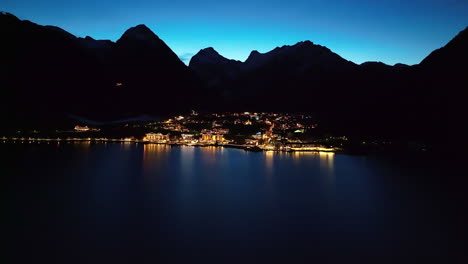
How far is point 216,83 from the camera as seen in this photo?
8738 centimetres

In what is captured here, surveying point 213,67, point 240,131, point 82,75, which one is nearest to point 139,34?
point 82,75

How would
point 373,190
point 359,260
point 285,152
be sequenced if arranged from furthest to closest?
point 285,152 < point 373,190 < point 359,260

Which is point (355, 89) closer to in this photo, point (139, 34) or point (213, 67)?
point (213, 67)

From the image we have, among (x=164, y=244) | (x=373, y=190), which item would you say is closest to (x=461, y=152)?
(x=373, y=190)

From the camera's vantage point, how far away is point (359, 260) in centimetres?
902

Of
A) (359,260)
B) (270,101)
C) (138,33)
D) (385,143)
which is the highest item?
(138,33)

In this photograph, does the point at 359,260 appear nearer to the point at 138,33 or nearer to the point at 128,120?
the point at 128,120

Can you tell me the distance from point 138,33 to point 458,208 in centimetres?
6983

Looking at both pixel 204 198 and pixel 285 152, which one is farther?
pixel 285 152

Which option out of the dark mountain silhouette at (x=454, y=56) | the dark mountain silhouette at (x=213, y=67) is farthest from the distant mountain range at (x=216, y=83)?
the dark mountain silhouette at (x=213, y=67)

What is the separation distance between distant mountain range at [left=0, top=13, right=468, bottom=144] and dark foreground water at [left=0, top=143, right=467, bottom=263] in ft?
72.6

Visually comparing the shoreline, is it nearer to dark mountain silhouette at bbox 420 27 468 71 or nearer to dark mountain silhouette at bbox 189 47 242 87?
dark mountain silhouette at bbox 420 27 468 71

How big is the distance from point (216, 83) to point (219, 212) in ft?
249

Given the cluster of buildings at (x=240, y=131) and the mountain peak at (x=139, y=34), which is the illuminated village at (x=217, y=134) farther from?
the mountain peak at (x=139, y=34)
